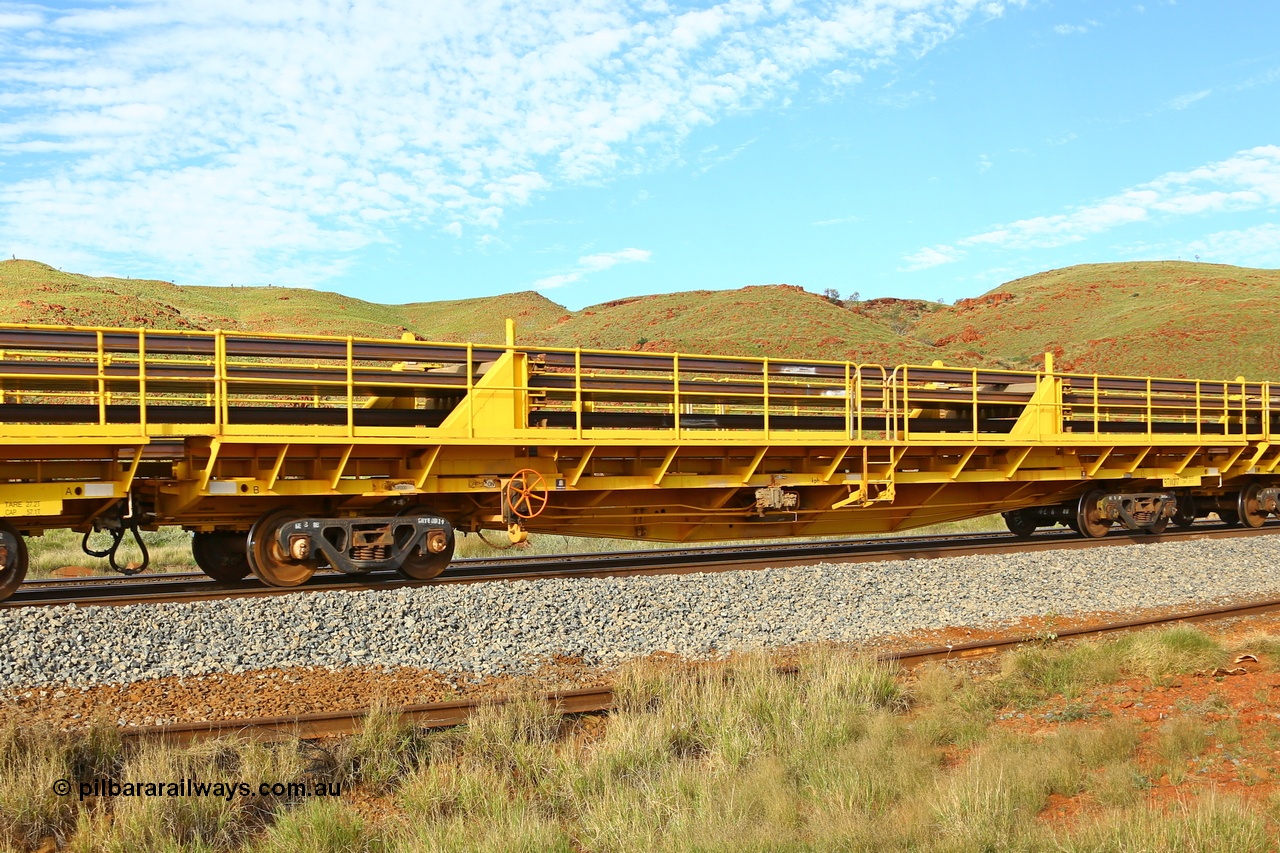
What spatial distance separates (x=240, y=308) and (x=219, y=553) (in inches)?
3061

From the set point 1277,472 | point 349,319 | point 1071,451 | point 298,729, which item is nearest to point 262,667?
point 298,729

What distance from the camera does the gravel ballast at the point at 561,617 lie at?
7.69 meters

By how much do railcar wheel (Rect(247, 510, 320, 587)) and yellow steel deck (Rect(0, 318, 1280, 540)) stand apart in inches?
7.6

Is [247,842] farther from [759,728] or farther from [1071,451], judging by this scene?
[1071,451]

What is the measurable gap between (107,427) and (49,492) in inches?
35.6

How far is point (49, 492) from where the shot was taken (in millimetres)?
9281

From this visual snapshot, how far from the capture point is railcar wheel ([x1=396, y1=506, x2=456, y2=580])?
1104 cm

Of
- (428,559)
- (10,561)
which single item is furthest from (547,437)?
(10,561)

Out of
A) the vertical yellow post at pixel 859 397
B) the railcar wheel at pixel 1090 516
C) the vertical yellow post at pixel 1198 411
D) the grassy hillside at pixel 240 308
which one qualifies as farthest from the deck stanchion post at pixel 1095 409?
the grassy hillside at pixel 240 308

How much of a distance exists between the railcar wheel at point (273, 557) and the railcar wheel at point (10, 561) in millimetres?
2100

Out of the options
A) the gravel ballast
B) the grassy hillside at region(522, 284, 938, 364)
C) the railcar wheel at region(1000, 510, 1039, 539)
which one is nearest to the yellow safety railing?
the gravel ballast

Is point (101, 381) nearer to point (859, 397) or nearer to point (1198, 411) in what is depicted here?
point (859, 397)

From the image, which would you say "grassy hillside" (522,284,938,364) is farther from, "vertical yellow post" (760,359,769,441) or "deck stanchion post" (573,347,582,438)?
"deck stanchion post" (573,347,582,438)

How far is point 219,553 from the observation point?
11383 mm
